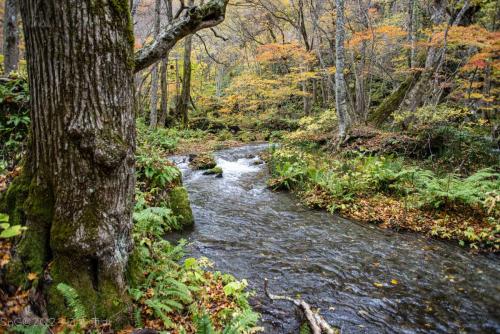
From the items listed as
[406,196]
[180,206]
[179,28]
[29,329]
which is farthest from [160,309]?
[406,196]

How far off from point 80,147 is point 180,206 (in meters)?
4.45

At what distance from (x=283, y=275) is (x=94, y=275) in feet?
9.85

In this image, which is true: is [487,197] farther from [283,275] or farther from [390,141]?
[390,141]

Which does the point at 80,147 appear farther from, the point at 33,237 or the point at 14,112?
the point at 14,112

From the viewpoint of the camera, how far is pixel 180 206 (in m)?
7.00

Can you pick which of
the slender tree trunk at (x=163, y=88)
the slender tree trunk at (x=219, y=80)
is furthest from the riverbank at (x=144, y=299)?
the slender tree trunk at (x=219, y=80)

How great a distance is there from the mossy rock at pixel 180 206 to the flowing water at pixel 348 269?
1.00 feet

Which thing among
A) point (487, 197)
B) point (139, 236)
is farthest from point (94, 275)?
point (487, 197)

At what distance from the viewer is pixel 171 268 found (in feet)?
12.8

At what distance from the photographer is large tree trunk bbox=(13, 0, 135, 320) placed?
2.55 meters

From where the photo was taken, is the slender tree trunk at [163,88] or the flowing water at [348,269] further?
the slender tree trunk at [163,88]

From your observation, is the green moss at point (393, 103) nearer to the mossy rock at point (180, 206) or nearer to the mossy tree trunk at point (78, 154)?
the mossy rock at point (180, 206)

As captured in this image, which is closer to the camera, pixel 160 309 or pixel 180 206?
pixel 160 309

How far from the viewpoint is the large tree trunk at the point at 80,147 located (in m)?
2.55
